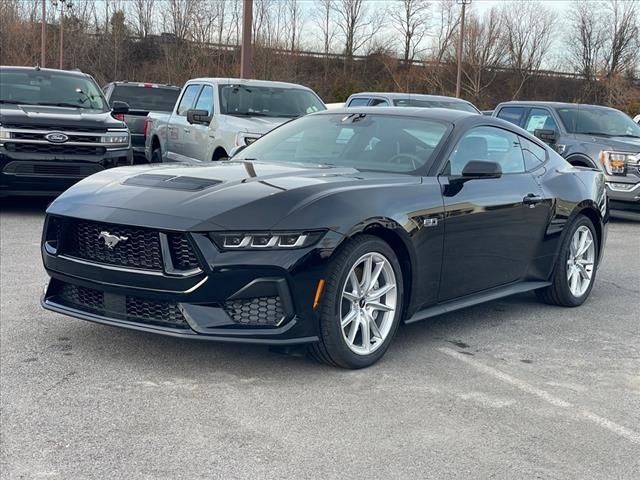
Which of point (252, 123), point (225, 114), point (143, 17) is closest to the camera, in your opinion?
point (252, 123)

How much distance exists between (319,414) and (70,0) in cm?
5145

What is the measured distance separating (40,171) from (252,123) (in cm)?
271

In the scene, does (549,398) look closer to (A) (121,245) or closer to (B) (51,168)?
(A) (121,245)

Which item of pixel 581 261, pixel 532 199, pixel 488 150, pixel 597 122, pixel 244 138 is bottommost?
pixel 581 261

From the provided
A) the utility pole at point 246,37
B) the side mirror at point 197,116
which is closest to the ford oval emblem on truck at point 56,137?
the side mirror at point 197,116

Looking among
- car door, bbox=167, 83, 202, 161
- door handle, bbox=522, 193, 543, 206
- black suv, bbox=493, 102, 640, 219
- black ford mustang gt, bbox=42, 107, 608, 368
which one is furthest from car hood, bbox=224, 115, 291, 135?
door handle, bbox=522, 193, 543, 206

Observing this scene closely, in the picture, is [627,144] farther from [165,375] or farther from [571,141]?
[165,375]

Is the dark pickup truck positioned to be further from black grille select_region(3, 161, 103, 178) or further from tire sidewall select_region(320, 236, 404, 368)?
tire sidewall select_region(320, 236, 404, 368)

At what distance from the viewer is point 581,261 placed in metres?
6.76

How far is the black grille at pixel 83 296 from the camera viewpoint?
4.61m

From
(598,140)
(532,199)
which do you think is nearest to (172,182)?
(532,199)

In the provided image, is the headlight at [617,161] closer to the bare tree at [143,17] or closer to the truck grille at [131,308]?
the truck grille at [131,308]

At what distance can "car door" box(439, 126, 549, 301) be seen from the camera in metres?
5.31

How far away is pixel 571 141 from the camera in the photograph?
12742mm
